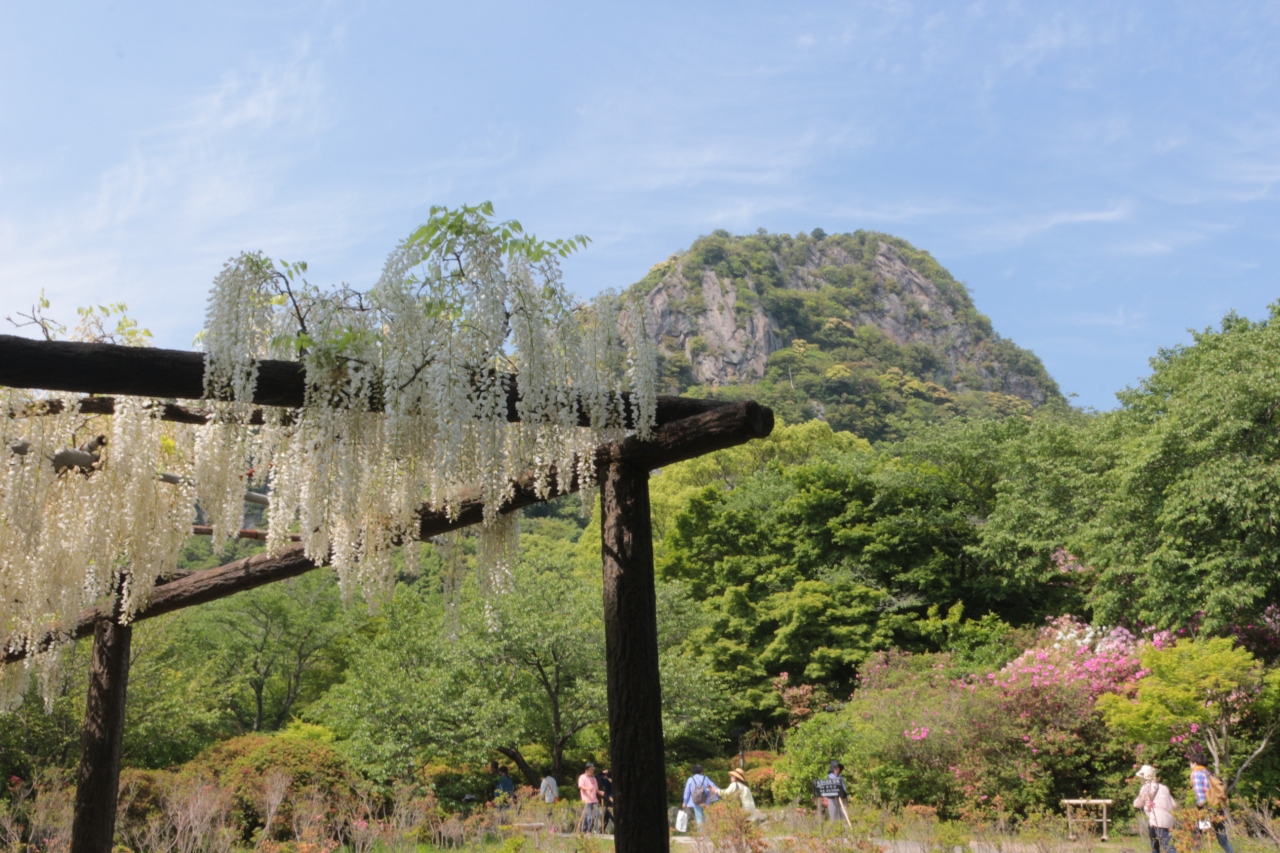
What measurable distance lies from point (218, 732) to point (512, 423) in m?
18.6

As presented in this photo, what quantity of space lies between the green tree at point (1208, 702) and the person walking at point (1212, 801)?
8.77 feet

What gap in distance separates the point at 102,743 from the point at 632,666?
5244mm

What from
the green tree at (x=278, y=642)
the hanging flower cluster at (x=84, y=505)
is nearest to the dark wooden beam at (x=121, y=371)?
the hanging flower cluster at (x=84, y=505)

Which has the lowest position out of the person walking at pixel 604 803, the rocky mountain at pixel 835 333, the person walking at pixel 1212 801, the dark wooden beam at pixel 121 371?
the person walking at pixel 604 803

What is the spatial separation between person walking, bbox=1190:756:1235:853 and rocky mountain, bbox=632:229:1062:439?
45635 mm

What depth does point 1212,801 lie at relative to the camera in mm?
8156

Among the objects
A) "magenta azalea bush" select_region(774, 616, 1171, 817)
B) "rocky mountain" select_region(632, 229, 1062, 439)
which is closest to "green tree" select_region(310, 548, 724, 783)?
"magenta azalea bush" select_region(774, 616, 1171, 817)

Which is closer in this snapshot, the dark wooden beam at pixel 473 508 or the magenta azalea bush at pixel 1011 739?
the dark wooden beam at pixel 473 508

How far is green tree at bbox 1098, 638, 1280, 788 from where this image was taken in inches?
438

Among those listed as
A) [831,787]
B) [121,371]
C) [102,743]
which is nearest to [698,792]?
[831,787]

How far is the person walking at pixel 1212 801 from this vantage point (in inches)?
300

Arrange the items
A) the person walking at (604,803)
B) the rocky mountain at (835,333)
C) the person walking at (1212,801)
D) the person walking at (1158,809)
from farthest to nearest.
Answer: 1. the rocky mountain at (835,333)
2. the person walking at (604,803)
3. the person walking at (1158,809)
4. the person walking at (1212,801)

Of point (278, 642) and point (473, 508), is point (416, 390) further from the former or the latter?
point (278, 642)

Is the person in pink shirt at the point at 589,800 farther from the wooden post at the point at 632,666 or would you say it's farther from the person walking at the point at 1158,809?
the wooden post at the point at 632,666
